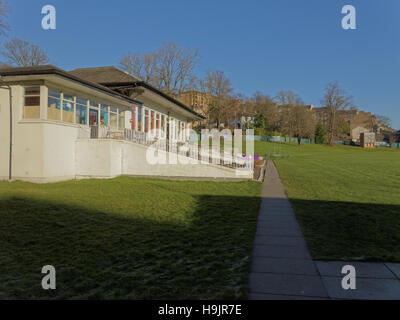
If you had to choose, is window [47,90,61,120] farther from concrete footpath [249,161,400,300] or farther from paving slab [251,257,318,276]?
paving slab [251,257,318,276]

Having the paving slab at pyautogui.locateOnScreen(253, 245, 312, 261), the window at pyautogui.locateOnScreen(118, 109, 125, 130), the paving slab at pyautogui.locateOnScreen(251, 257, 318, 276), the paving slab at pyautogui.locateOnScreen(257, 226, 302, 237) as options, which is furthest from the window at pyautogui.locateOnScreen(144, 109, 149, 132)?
the paving slab at pyautogui.locateOnScreen(251, 257, 318, 276)

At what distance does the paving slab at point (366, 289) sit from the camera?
3.49 m

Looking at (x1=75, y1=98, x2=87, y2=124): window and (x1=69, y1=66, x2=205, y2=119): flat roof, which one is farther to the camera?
(x1=69, y1=66, x2=205, y2=119): flat roof

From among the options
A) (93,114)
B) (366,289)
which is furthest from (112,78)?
(366,289)

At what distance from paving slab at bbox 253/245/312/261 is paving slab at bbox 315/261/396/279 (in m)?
0.40

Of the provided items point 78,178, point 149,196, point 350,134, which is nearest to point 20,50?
point 78,178

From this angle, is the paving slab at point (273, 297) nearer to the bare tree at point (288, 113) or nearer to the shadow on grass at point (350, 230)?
the shadow on grass at point (350, 230)

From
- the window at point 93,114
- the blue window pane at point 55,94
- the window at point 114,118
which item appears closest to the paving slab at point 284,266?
the blue window pane at point 55,94

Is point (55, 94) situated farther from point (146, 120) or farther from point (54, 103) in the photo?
point (146, 120)

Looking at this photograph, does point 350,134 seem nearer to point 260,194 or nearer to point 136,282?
point 260,194

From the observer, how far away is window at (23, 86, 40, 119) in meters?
14.1

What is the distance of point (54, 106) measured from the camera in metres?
14.5

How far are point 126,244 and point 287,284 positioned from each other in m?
3.10

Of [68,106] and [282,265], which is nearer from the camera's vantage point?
[282,265]
